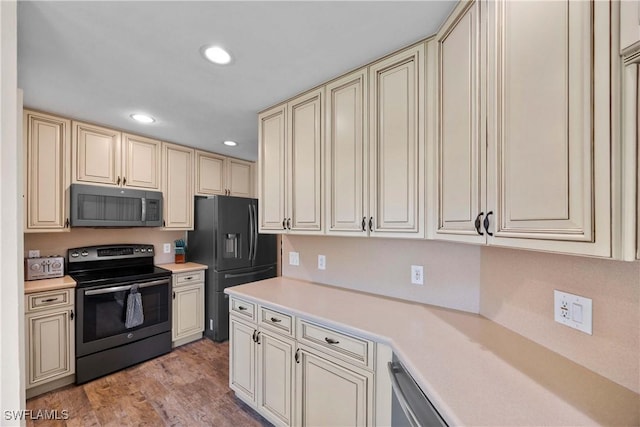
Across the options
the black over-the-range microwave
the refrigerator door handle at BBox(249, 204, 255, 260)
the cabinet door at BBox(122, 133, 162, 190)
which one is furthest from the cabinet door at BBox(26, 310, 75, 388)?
the refrigerator door handle at BBox(249, 204, 255, 260)

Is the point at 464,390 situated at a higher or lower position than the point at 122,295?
higher

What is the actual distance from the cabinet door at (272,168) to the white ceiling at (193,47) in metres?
0.15

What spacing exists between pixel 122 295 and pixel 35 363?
0.68 metres

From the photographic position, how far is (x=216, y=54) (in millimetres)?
1478

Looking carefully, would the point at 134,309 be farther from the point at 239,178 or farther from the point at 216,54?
the point at 216,54

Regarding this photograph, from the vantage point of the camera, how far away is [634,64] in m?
0.55

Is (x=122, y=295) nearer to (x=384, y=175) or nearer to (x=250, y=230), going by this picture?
(x=250, y=230)

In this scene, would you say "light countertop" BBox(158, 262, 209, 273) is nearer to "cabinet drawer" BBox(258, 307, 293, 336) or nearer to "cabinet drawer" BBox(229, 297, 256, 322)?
"cabinet drawer" BBox(229, 297, 256, 322)

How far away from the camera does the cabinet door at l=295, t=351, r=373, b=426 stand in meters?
1.29

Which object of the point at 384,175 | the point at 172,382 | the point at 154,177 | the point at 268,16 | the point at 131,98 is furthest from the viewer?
the point at 154,177

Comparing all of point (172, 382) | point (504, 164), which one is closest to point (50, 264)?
point (172, 382)

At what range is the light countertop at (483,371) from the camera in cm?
71

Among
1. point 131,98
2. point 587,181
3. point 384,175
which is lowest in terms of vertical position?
point 587,181

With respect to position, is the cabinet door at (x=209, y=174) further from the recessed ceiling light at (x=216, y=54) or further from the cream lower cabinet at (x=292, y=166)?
the recessed ceiling light at (x=216, y=54)
